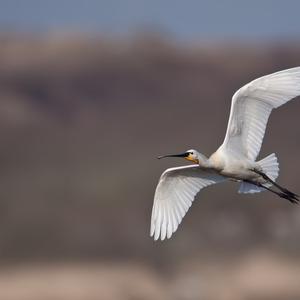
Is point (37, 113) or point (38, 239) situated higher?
point (37, 113)

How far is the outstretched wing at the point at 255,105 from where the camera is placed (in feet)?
46.9

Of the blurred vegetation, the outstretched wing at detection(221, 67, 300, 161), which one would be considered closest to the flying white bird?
the outstretched wing at detection(221, 67, 300, 161)

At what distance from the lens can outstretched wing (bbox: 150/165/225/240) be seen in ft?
49.7

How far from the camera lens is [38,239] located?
28562 millimetres

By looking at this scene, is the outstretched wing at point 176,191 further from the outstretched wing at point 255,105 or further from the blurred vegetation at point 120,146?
the blurred vegetation at point 120,146

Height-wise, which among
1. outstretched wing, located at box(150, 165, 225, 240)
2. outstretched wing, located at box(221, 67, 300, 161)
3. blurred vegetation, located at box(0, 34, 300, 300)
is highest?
blurred vegetation, located at box(0, 34, 300, 300)

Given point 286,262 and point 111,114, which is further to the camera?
point 111,114

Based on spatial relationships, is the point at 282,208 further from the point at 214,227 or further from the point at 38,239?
the point at 38,239

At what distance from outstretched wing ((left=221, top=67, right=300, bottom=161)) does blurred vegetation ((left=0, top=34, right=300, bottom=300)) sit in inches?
525

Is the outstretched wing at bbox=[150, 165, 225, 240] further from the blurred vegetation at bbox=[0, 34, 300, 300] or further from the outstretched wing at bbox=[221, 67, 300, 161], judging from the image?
the blurred vegetation at bbox=[0, 34, 300, 300]

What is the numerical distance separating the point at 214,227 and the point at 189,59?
31.4 meters

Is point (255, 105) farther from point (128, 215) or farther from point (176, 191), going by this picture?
point (128, 215)

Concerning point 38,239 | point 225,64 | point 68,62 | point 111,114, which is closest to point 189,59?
point 225,64

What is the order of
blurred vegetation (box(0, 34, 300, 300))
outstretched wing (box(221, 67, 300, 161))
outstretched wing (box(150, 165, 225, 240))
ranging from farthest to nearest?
blurred vegetation (box(0, 34, 300, 300)) → outstretched wing (box(150, 165, 225, 240)) → outstretched wing (box(221, 67, 300, 161))
